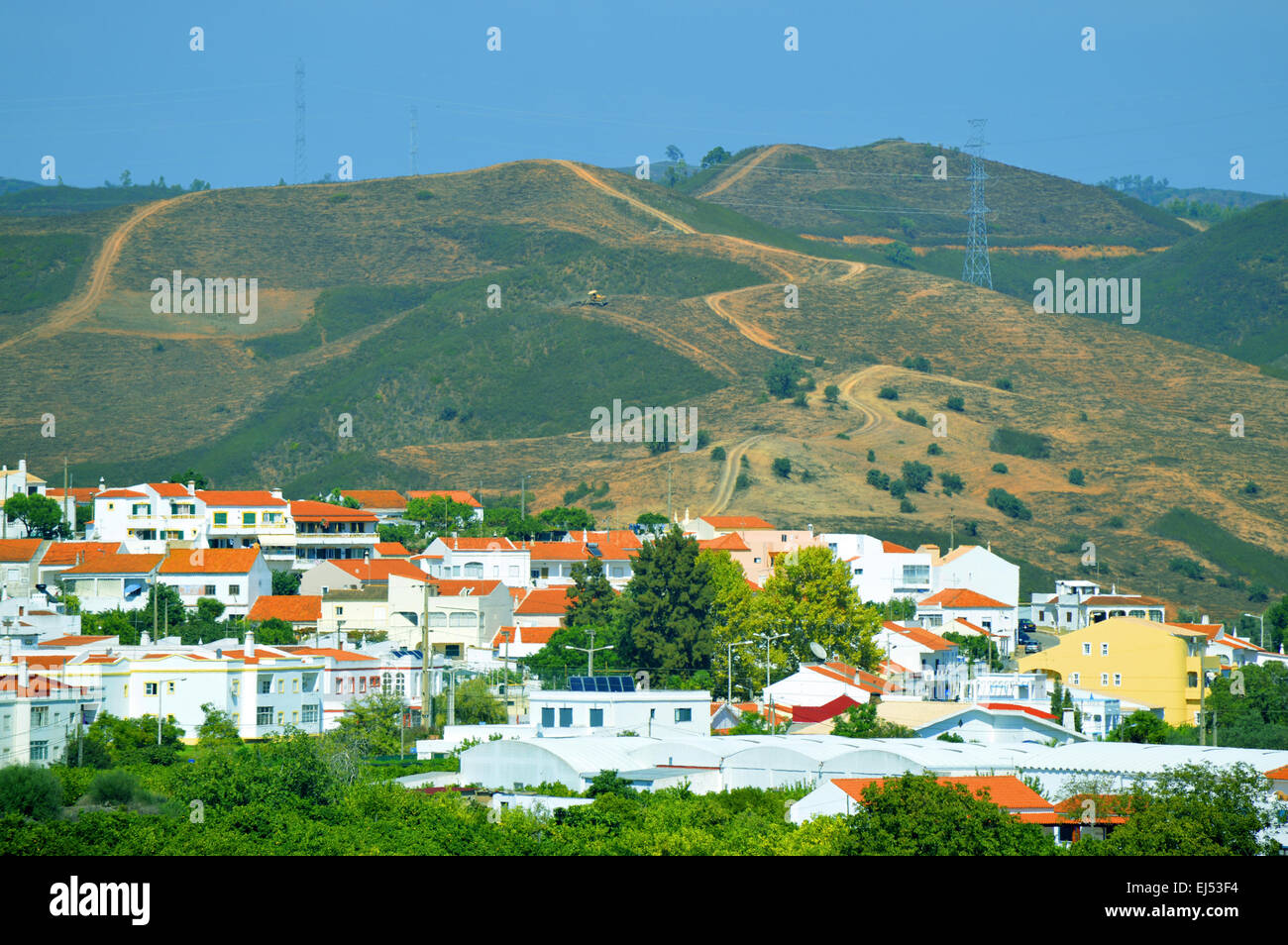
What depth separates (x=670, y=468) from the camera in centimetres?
12031

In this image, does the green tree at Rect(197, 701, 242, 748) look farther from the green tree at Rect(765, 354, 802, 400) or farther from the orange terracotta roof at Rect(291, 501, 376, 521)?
the green tree at Rect(765, 354, 802, 400)

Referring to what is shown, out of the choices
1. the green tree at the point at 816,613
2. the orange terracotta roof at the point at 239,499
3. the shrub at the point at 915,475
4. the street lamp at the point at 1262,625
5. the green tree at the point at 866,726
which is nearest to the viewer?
→ the green tree at the point at 866,726

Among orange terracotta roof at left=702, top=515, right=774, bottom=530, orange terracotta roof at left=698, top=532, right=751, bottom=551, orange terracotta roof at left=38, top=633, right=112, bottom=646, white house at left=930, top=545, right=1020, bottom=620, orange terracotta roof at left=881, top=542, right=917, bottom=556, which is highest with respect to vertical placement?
orange terracotta roof at left=702, top=515, right=774, bottom=530

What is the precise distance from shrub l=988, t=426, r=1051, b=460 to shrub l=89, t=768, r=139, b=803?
99300 millimetres

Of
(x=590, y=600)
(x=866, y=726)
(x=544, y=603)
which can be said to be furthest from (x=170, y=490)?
(x=866, y=726)

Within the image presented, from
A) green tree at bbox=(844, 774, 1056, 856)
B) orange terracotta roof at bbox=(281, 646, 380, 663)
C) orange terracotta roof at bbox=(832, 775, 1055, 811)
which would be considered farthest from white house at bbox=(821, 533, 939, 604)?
green tree at bbox=(844, 774, 1056, 856)

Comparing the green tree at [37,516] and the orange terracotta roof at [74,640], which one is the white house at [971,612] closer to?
the orange terracotta roof at [74,640]

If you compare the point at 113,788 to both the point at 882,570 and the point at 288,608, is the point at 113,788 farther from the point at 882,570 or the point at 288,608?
the point at 882,570

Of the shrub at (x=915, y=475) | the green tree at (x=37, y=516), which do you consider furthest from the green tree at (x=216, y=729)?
the shrub at (x=915, y=475)

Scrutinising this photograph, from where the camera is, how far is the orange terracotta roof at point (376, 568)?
3150 inches

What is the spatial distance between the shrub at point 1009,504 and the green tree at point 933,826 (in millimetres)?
88775

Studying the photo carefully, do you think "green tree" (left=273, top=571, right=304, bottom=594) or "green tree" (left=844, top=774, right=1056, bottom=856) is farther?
"green tree" (left=273, top=571, right=304, bottom=594)

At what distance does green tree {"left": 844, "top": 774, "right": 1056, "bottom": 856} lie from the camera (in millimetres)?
26922
